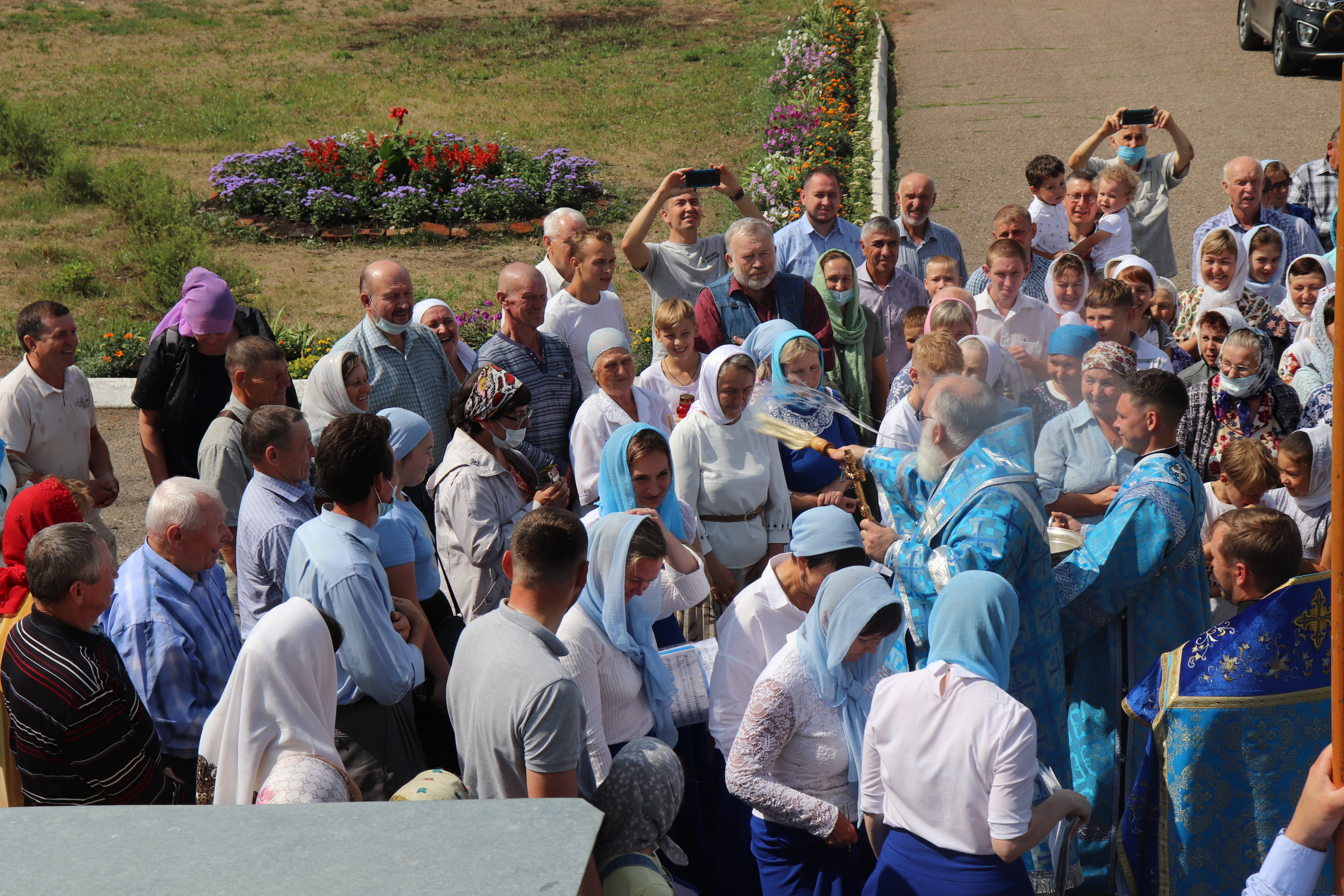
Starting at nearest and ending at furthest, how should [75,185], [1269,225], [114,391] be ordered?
1. [1269,225]
2. [114,391]
3. [75,185]

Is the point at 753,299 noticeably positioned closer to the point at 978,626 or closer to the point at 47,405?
the point at 978,626

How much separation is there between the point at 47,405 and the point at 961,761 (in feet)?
18.4

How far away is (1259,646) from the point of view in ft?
12.1

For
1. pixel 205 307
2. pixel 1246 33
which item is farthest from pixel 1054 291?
pixel 1246 33

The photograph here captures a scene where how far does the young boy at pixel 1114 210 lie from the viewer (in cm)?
867

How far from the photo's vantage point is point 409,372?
6.58m

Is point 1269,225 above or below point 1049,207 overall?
below

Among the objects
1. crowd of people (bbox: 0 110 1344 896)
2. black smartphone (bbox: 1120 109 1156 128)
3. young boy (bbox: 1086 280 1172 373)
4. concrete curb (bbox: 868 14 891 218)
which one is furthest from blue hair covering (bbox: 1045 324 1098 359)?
concrete curb (bbox: 868 14 891 218)

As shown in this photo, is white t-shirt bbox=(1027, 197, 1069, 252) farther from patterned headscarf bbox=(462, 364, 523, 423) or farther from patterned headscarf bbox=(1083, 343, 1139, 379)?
patterned headscarf bbox=(462, 364, 523, 423)

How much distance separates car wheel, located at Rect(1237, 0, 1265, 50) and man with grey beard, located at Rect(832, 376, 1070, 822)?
17829 mm

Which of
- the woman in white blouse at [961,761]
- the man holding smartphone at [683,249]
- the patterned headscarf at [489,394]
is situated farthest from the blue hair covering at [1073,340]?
the patterned headscarf at [489,394]

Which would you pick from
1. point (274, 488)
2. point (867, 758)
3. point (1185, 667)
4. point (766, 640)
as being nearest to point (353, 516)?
point (274, 488)

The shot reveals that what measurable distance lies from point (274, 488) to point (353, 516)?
720 mm

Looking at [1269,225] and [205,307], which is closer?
[205,307]
